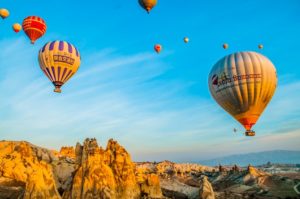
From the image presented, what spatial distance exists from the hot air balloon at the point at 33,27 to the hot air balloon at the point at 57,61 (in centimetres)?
583

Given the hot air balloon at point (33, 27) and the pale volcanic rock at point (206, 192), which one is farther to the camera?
the hot air balloon at point (33, 27)

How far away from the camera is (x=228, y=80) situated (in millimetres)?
52000

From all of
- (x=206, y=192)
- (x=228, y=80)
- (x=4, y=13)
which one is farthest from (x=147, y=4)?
(x=4, y=13)

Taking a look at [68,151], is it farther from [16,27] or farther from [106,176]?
[106,176]

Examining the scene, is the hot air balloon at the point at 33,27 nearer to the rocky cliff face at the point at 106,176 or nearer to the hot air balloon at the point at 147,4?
the hot air balloon at the point at 147,4

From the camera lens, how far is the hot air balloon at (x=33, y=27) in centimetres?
6538

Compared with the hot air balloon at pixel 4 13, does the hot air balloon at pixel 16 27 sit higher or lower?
lower

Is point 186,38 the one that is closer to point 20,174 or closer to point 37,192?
point 20,174

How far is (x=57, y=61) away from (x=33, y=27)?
11.0 m

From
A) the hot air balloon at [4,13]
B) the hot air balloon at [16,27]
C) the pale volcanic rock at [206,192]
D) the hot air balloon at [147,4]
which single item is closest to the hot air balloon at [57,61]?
the hot air balloon at [147,4]

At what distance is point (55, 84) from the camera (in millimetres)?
60500

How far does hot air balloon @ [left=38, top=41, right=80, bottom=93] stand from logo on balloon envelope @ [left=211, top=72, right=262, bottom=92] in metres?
26.1

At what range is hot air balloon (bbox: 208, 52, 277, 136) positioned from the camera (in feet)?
168

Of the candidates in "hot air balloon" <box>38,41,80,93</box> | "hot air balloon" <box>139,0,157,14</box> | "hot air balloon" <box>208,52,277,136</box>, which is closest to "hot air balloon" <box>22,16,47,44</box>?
Result: "hot air balloon" <box>38,41,80,93</box>
